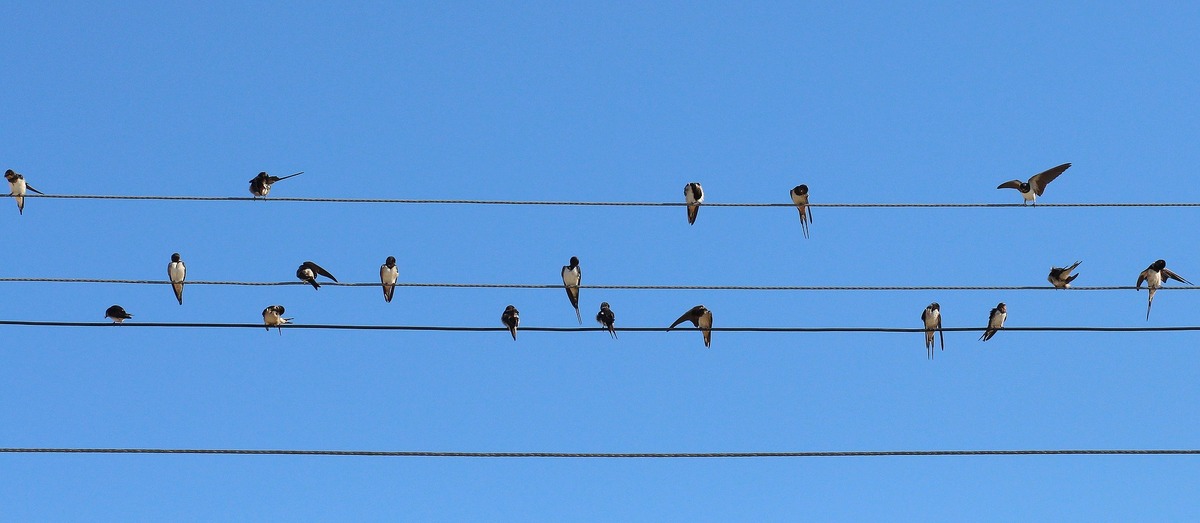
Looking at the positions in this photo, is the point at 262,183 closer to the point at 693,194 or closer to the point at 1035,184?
the point at 693,194

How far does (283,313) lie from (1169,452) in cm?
894

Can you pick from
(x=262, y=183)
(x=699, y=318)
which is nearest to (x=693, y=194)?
(x=699, y=318)

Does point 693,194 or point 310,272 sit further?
point 693,194

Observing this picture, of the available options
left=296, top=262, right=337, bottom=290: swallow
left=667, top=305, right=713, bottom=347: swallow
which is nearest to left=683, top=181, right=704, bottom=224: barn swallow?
left=667, top=305, right=713, bottom=347: swallow

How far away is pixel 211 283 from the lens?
11.0m

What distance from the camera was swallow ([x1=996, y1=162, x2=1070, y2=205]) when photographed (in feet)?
53.4

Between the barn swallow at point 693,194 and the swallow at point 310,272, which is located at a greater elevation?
the barn swallow at point 693,194

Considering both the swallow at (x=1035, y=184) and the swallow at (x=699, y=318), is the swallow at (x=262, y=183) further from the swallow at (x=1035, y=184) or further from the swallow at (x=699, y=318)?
the swallow at (x=1035, y=184)

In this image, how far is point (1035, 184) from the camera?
1638cm

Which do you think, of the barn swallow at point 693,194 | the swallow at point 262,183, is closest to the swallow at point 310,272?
the swallow at point 262,183

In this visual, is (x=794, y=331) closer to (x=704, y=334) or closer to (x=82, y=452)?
(x=82, y=452)

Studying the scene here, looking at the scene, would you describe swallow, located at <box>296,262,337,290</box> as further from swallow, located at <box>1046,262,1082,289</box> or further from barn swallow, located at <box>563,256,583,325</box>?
swallow, located at <box>1046,262,1082,289</box>

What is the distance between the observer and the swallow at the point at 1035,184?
16.3m

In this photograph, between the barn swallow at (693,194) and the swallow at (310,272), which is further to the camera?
the barn swallow at (693,194)
